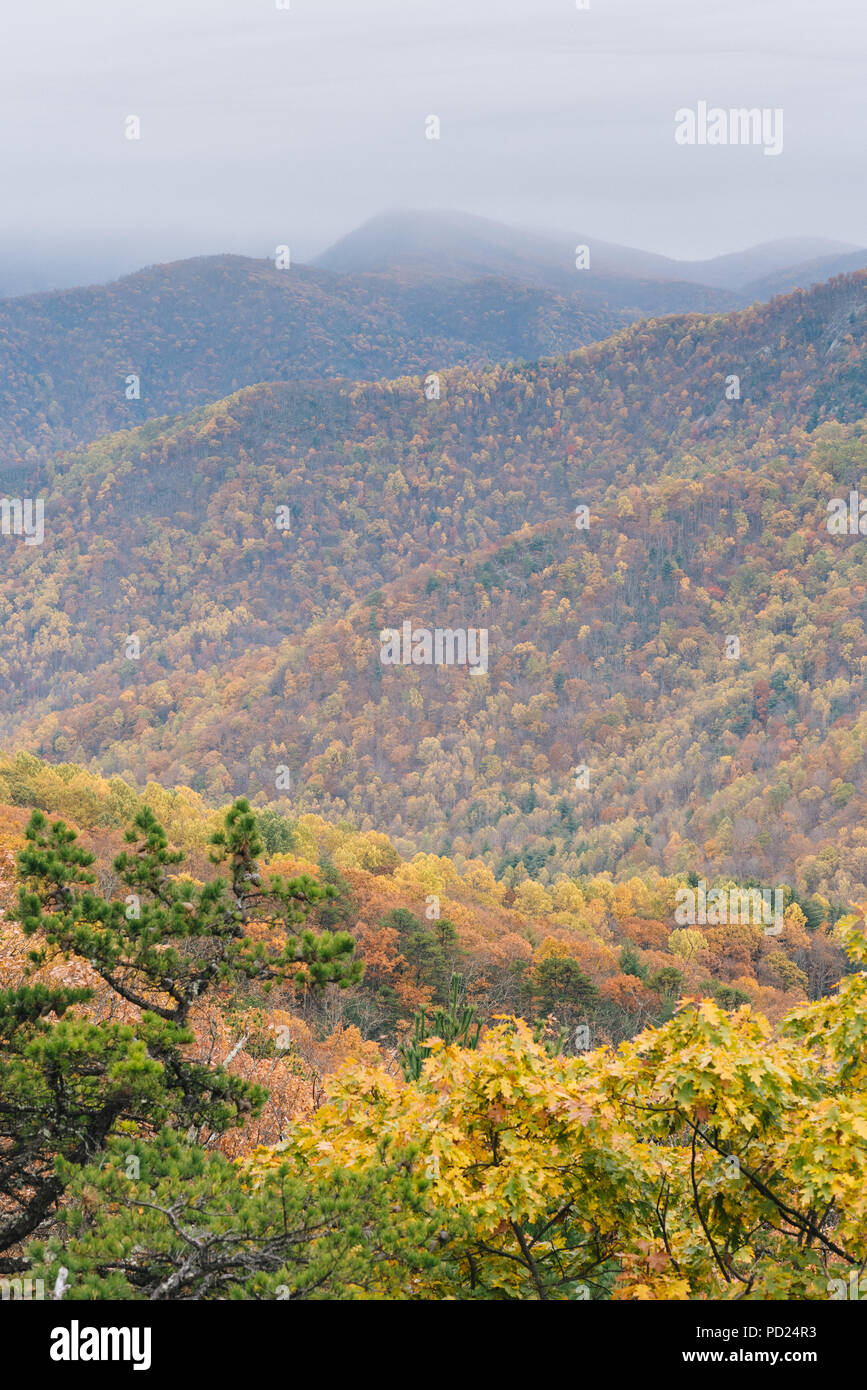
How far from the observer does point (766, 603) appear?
160125 millimetres

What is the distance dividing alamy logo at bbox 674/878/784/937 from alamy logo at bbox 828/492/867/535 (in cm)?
10058

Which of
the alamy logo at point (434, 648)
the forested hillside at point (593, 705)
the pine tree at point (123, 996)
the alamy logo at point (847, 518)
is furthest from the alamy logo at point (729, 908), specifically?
the alamy logo at point (847, 518)

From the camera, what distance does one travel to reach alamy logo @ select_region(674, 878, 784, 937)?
67938mm

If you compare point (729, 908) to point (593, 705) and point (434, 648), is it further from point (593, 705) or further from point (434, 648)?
point (434, 648)

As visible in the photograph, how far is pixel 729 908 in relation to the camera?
234 feet

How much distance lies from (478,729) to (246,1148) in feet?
471

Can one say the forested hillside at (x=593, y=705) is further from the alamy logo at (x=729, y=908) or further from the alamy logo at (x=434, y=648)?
the alamy logo at (x=729, y=908)

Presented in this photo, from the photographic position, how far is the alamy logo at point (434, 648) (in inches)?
6634

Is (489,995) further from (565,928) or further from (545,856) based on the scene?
(545,856)
